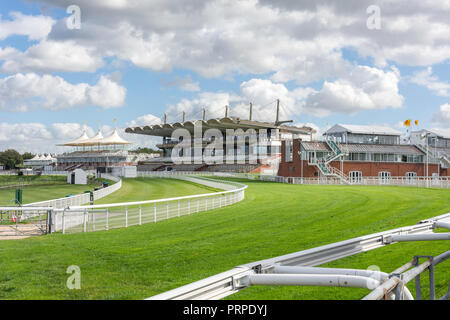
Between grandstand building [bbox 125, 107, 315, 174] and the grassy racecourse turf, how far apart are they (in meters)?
59.7

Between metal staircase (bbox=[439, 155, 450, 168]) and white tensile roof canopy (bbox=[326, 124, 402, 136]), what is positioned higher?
white tensile roof canopy (bbox=[326, 124, 402, 136])

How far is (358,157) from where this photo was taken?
52281 millimetres

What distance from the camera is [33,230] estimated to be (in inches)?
562

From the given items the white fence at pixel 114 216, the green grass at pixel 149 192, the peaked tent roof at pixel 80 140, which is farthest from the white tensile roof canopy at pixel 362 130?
the peaked tent roof at pixel 80 140

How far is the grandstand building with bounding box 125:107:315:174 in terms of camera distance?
7944 centimetres

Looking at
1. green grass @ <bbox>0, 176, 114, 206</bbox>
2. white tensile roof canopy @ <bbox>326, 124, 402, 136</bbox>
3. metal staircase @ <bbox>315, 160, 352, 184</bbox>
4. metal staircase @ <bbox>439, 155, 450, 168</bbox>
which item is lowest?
green grass @ <bbox>0, 176, 114, 206</bbox>

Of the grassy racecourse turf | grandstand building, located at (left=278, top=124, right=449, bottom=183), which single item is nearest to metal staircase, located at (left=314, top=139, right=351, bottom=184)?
grandstand building, located at (left=278, top=124, right=449, bottom=183)

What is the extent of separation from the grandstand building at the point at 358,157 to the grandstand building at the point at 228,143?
20.1 meters

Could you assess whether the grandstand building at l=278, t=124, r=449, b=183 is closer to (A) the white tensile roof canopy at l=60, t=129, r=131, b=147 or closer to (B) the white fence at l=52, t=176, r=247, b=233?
(B) the white fence at l=52, t=176, r=247, b=233

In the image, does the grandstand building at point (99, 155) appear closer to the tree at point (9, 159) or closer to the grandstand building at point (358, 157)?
the tree at point (9, 159)

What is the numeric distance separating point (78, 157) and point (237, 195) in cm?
10787
